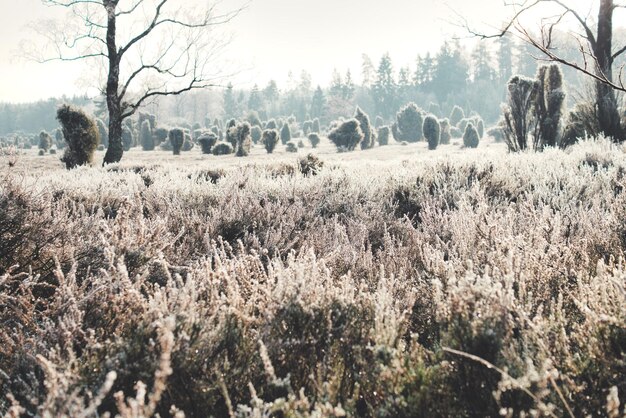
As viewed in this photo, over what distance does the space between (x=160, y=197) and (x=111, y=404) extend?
4038 millimetres

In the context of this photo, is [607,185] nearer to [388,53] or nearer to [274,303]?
[274,303]

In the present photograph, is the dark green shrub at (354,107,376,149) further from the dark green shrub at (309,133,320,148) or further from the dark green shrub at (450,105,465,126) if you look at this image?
the dark green shrub at (450,105,465,126)

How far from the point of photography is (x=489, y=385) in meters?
1.52

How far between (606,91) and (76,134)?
2222 centimetres

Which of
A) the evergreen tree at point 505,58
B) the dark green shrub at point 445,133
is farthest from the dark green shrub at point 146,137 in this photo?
the evergreen tree at point 505,58

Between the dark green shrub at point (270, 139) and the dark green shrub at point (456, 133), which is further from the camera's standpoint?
the dark green shrub at point (456, 133)

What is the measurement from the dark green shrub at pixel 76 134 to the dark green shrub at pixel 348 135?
2282 cm

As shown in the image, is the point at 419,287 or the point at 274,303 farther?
the point at 419,287

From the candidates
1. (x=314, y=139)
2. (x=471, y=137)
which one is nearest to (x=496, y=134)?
(x=471, y=137)

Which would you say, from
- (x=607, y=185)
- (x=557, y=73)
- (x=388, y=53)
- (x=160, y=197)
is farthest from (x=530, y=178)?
(x=388, y=53)

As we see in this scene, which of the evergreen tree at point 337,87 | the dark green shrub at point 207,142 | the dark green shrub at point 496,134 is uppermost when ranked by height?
the evergreen tree at point 337,87

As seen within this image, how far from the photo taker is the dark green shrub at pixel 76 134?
19734mm

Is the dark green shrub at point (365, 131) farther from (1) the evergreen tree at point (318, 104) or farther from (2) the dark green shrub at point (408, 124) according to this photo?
(1) the evergreen tree at point (318, 104)

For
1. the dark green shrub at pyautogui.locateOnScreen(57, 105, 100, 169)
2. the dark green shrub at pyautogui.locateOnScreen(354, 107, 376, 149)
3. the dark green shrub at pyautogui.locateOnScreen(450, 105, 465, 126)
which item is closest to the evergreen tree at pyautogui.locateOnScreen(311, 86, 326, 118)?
the dark green shrub at pyautogui.locateOnScreen(450, 105, 465, 126)
